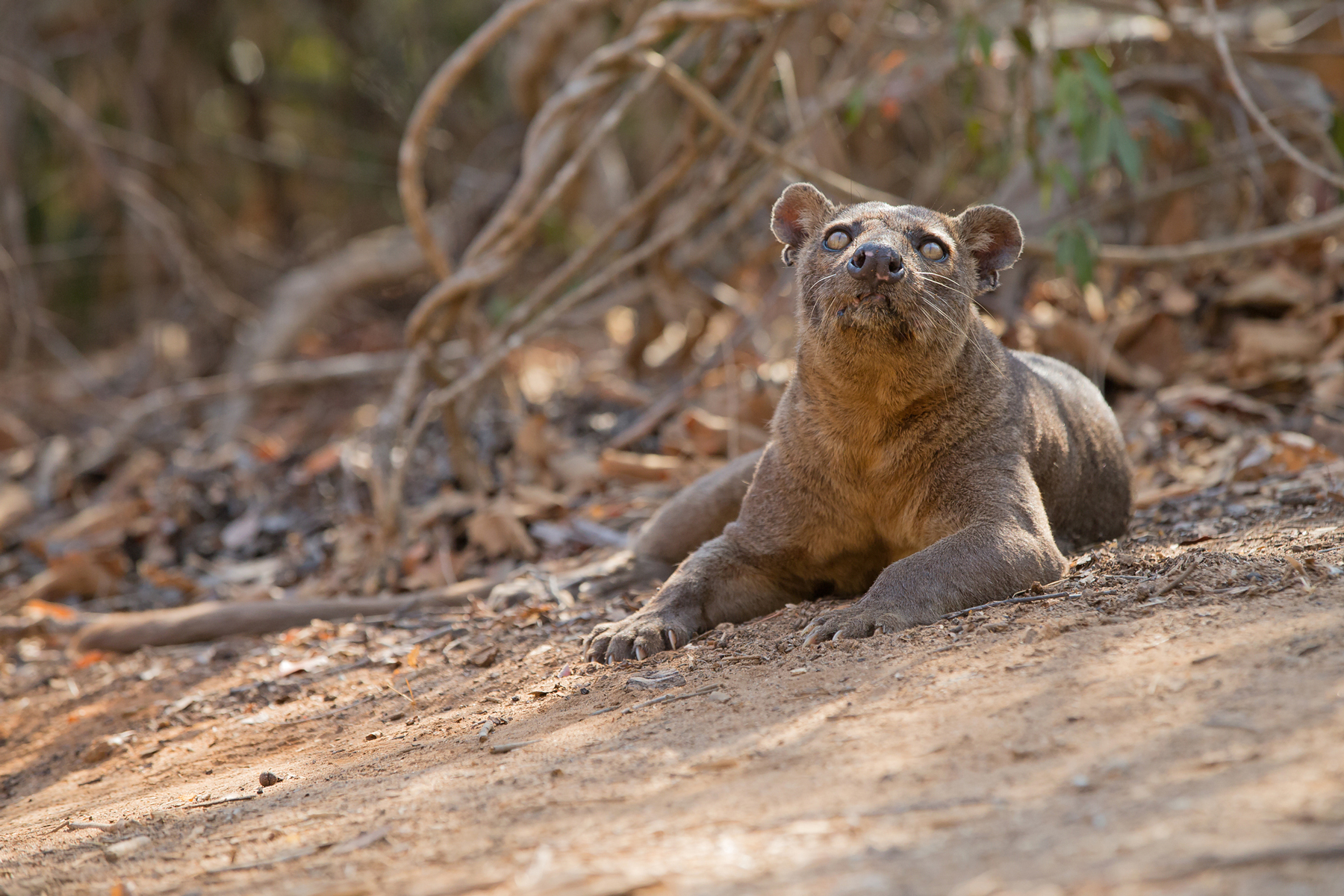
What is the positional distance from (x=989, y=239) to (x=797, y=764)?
2.85m

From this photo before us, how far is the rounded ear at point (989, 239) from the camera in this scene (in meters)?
4.79

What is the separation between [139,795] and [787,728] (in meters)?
2.16

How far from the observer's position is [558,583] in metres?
5.40

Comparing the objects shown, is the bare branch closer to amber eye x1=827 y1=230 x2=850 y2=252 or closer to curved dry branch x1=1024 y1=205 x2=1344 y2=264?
curved dry branch x1=1024 y1=205 x2=1344 y2=264

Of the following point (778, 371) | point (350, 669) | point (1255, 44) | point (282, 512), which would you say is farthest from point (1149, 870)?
point (1255, 44)

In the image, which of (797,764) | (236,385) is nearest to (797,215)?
(797,764)

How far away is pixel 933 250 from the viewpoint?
444 cm

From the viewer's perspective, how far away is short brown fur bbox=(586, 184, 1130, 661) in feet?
Answer: 13.3

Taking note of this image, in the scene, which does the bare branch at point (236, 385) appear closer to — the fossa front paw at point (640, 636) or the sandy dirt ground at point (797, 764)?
the sandy dirt ground at point (797, 764)

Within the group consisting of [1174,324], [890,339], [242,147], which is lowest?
[1174,324]

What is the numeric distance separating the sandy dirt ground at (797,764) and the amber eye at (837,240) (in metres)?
1.38

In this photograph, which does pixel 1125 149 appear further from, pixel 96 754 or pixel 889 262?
pixel 96 754

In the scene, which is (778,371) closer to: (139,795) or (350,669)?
(350,669)

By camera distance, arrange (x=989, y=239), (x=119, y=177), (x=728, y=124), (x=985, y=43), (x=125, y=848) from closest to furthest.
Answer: (x=125, y=848) → (x=989, y=239) → (x=985, y=43) → (x=728, y=124) → (x=119, y=177)
